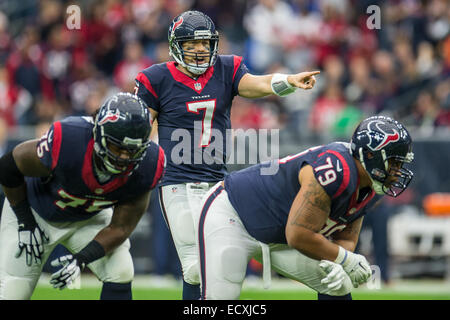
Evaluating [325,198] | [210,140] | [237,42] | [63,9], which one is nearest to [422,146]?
[237,42]

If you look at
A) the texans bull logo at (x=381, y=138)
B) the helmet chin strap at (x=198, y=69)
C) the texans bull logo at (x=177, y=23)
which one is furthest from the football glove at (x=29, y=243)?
the texans bull logo at (x=381, y=138)

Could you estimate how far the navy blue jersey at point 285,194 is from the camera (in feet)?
15.0

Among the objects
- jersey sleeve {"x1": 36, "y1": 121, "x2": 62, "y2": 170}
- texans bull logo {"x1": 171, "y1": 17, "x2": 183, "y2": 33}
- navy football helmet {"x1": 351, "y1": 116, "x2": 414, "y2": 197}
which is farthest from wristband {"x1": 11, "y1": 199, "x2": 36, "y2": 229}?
navy football helmet {"x1": 351, "y1": 116, "x2": 414, "y2": 197}

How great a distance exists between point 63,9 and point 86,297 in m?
6.56

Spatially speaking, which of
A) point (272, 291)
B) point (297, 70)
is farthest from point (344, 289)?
point (297, 70)

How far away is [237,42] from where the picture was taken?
12.6 metres

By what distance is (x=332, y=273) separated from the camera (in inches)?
178

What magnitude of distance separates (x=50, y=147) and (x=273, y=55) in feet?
25.2

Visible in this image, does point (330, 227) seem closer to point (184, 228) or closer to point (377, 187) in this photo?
Result: point (377, 187)

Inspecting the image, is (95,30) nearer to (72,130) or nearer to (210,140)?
(210,140)

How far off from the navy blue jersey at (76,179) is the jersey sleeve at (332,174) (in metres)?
1.11

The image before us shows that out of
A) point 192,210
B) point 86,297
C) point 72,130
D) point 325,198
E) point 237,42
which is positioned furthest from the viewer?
point 237,42

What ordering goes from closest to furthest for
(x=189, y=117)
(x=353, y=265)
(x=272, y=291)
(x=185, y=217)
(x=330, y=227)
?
(x=353, y=265) < (x=330, y=227) < (x=185, y=217) < (x=189, y=117) < (x=272, y=291)

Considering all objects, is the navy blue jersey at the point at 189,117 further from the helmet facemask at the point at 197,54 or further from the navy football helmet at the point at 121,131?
the navy football helmet at the point at 121,131
